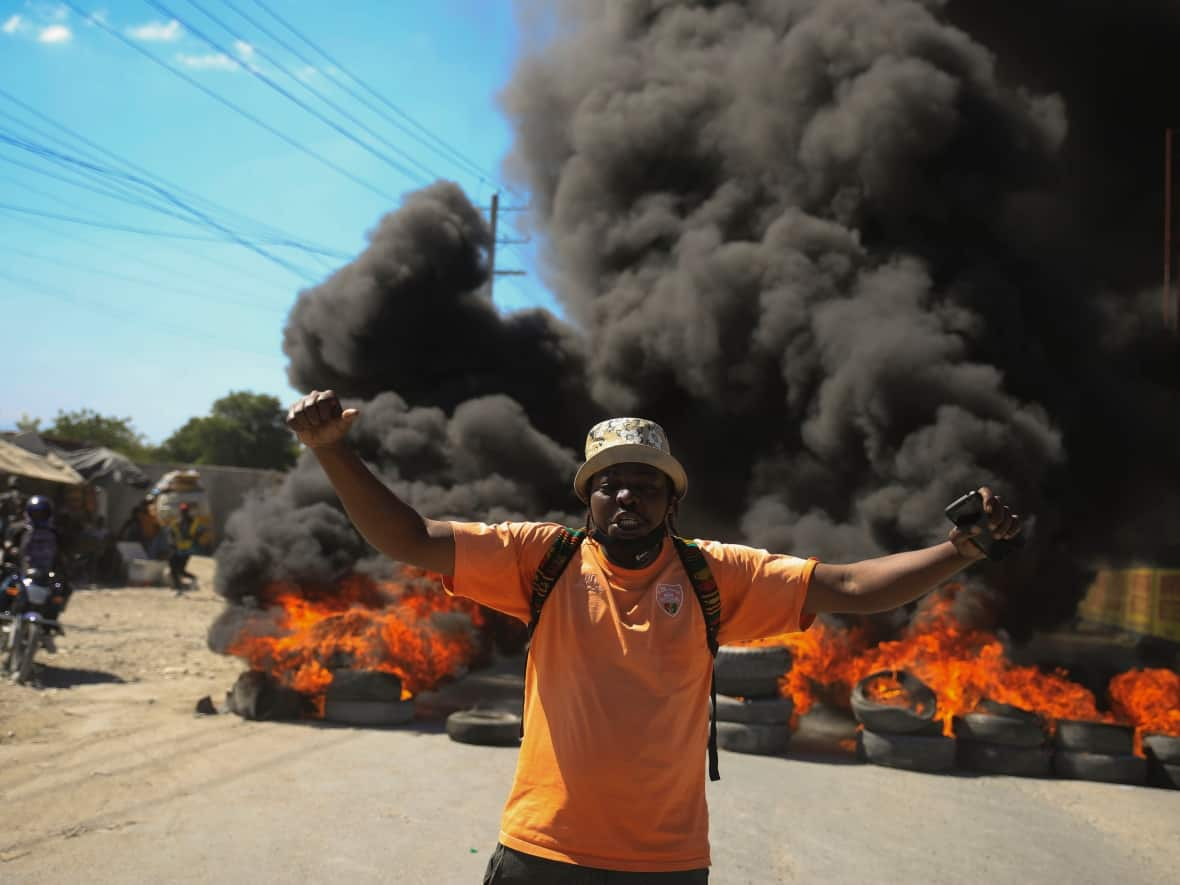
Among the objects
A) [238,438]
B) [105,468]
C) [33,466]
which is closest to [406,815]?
[33,466]

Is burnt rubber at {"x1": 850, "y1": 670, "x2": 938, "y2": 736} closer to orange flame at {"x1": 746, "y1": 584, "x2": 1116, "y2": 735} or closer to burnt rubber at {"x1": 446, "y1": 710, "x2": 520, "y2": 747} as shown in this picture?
orange flame at {"x1": 746, "y1": 584, "x2": 1116, "y2": 735}

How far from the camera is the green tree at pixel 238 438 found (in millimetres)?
51688

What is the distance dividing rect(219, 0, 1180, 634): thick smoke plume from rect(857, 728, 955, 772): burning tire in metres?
4.26

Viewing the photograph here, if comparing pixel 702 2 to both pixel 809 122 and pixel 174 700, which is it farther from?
pixel 174 700

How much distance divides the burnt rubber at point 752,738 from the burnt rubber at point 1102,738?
8.13ft

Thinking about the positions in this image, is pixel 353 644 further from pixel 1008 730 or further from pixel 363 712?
pixel 1008 730

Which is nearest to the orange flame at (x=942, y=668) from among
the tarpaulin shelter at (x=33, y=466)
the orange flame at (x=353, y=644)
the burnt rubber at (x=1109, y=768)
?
the burnt rubber at (x=1109, y=768)

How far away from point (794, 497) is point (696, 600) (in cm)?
1405

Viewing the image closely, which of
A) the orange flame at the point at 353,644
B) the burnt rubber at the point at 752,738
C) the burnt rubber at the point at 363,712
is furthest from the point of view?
the orange flame at the point at 353,644

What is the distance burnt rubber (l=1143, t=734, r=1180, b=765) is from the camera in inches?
319

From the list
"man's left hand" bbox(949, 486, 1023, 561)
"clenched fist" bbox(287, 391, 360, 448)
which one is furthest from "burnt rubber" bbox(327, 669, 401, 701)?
"man's left hand" bbox(949, 486, 1023, 561)

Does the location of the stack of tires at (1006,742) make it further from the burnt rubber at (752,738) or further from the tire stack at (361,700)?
the tire stack at (361,700)

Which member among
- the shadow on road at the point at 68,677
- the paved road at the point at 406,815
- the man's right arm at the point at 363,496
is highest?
the man's right arm at the point at 363,496

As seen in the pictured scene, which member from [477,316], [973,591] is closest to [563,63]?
[477,316]
